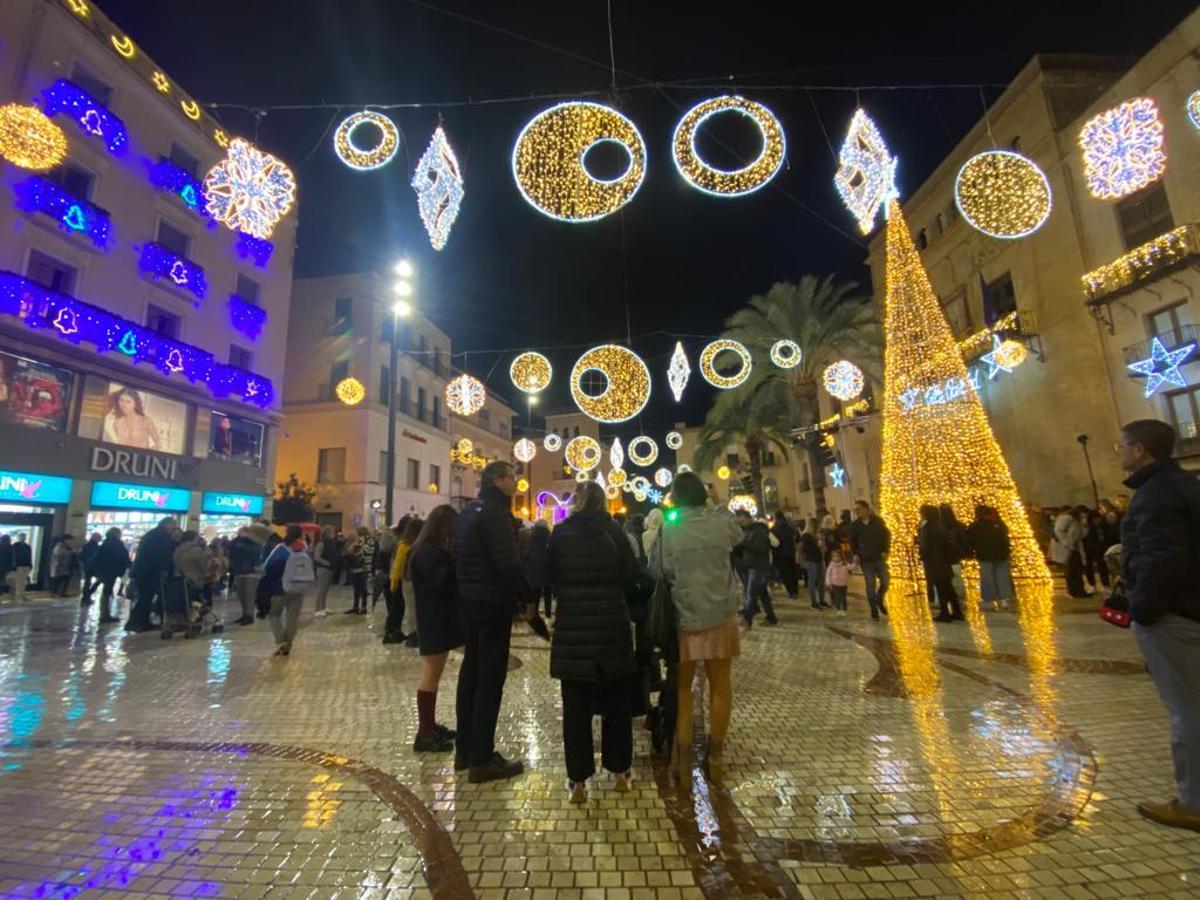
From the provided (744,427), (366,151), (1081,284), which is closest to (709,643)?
(366,151)

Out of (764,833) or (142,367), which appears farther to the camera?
(142,367)

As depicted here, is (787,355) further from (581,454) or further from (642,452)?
(642,452)

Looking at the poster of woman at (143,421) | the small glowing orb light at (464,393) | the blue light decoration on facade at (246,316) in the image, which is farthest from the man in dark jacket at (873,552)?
the blue light decoration on facade at (246,316)

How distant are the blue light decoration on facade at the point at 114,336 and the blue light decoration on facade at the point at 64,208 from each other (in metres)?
2.14

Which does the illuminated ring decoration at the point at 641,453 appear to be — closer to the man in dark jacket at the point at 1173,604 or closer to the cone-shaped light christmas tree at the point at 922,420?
the cone-shaped light christmas tree at the point at 922,420

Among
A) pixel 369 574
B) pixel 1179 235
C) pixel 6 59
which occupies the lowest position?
pixel 369 574

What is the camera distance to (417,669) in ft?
22.0

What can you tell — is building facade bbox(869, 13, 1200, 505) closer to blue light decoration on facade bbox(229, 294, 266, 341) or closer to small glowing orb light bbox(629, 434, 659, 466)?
small glowing orb light bbox(629, 434, 659, 466)

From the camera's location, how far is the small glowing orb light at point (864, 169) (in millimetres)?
8391

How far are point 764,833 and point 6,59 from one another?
78.0 feet

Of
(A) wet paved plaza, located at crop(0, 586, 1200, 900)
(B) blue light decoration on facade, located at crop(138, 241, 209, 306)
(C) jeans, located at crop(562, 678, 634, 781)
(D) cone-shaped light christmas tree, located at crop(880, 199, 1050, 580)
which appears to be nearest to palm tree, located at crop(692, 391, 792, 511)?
(D) cone-shaped light christmas tree, located at crop(880, 199, 1050, 580)

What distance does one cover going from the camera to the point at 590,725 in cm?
331

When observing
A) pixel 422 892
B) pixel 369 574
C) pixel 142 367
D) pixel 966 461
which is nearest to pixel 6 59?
pixel 142 367

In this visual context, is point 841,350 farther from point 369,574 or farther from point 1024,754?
point 1024,754
